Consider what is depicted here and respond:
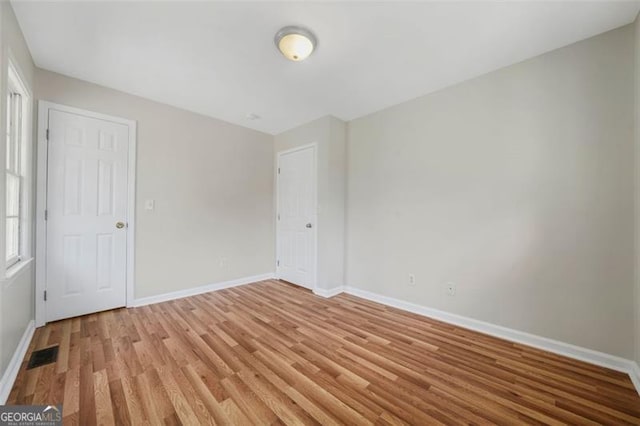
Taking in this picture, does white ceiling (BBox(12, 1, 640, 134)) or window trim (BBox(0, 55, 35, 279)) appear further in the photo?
window trim (BBox(0, 55, 35, 279))

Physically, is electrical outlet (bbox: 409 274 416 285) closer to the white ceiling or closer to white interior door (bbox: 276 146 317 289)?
white interior door (bbox: 276 146 317 289)

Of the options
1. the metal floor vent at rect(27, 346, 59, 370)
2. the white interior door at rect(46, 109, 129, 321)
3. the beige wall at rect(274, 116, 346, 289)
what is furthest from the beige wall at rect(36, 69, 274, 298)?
the beige wall at rect(274, 116, 346, 289)

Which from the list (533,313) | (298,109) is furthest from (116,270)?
(533,313)

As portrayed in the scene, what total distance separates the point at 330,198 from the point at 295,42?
191cm

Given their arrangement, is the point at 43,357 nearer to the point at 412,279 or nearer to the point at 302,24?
the point at 302,24

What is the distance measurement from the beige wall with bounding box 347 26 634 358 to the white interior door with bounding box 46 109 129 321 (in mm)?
3143

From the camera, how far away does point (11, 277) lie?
1.66 metres

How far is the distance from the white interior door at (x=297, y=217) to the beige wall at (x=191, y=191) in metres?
0.27

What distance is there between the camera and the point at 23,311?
200cm

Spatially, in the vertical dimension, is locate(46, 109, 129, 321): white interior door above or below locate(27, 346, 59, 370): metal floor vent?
above

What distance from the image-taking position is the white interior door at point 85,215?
243 centimetres

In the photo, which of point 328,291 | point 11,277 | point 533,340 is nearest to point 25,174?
point 11,277

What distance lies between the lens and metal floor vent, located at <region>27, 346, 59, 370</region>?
178 cm

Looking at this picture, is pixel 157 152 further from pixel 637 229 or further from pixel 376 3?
pixel 637 229
